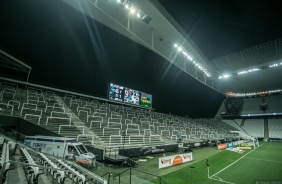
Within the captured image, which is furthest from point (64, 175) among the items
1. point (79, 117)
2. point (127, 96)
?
point (127, 96)

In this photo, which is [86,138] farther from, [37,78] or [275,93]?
[275,93]

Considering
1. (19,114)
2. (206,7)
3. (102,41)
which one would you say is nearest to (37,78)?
(19,114)

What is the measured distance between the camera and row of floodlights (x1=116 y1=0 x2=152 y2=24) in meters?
13.0

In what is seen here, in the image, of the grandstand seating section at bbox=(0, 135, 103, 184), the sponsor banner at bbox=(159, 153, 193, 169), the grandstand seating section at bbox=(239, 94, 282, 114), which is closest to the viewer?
the grandstand seating section at bbox=(0, 135, 103, 184)

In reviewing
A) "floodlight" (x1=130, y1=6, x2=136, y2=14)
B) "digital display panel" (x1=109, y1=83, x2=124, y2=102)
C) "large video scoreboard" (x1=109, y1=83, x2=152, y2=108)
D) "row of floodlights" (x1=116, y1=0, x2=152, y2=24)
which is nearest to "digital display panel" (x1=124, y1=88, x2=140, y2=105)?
"large video scoreboard" (x1=109, y1=83, x2=152, y2=108)

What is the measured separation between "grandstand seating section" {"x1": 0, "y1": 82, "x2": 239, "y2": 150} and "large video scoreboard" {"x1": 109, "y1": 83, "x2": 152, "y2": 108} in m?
2.10

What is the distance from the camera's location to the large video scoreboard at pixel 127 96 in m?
20.1

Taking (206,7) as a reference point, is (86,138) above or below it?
below

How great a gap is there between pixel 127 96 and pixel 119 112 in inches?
104

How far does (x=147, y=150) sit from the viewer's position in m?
16.1

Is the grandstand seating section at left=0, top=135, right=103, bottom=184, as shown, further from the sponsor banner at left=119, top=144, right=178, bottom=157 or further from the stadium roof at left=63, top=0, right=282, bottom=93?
the stadium roof at left=63, top=0, right=282, bottom=93

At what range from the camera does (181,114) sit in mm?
36875

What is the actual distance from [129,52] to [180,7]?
935cm

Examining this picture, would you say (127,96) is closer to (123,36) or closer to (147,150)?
(123,36)
